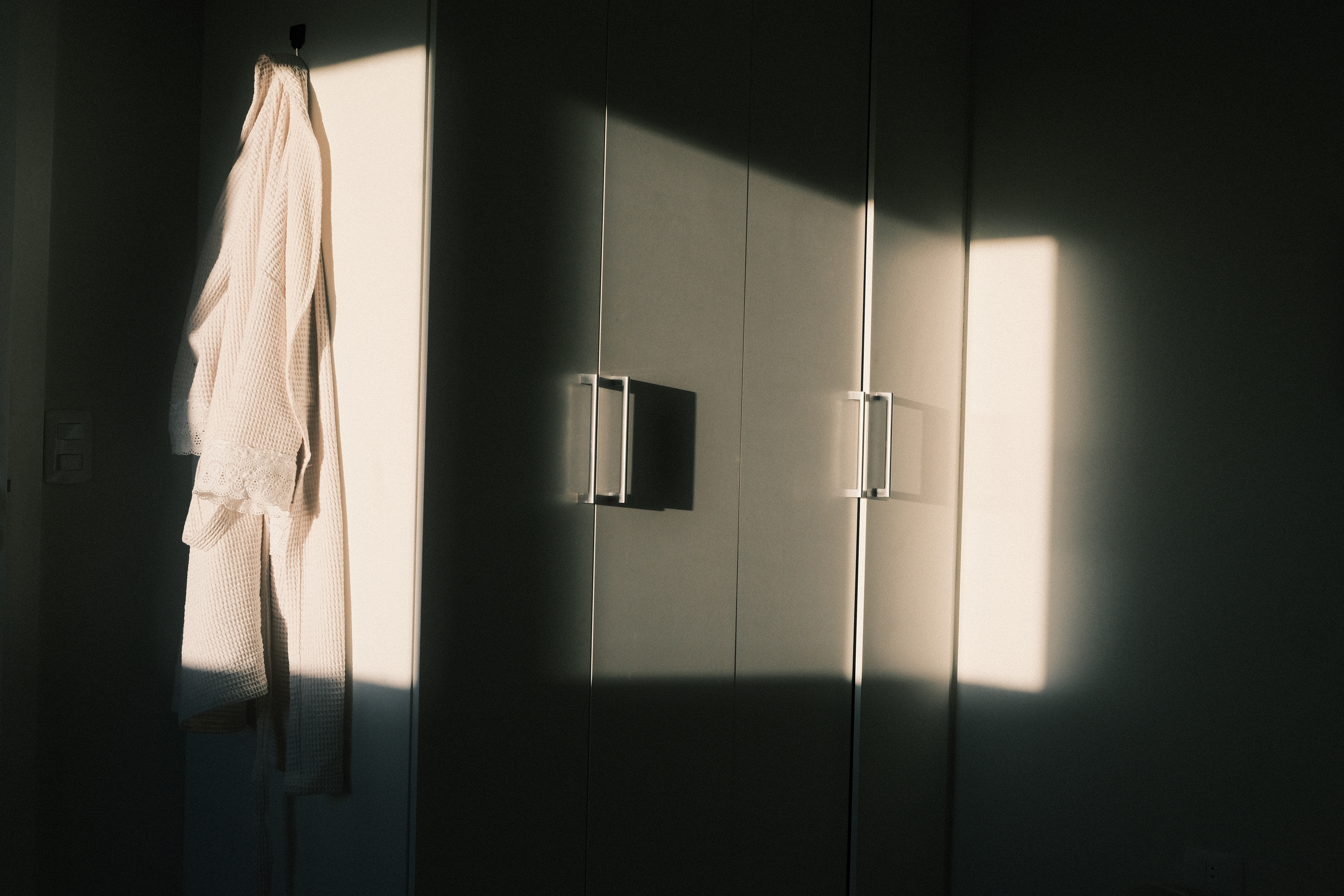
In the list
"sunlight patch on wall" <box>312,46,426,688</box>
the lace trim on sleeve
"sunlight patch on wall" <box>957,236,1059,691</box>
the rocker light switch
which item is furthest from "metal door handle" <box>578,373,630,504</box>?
"sunlight patch on wall" <box>957,236,1059,691</box>

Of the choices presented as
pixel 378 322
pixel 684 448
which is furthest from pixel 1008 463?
pixel 378 322

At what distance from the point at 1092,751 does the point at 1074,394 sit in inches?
35.6

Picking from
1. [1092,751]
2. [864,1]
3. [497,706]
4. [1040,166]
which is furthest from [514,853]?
[1040,166]

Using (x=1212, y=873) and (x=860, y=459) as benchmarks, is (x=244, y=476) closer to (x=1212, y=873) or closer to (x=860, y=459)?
(x=860, y=459)

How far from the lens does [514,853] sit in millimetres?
1318

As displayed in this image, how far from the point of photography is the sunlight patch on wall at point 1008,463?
2.52 meters

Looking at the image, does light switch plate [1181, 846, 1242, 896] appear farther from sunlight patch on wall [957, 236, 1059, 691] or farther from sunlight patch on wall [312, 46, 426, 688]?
sunlight patch on wall [312, 46, 426, 688]

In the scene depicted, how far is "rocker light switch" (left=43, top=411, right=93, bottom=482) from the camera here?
137cm

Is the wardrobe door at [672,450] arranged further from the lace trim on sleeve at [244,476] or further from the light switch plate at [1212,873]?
the light switch plate at [1212,873]

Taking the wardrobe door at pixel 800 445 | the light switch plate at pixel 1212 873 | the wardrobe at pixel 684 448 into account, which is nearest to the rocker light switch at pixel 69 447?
the wardrobe at pixel 684 448

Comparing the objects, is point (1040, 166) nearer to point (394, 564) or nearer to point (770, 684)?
point (770, 684)

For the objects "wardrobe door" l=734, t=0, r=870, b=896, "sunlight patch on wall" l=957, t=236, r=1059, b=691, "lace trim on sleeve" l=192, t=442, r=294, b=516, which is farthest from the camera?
"sunlight patch on wall" l=957, t=236, r=1059, b=691

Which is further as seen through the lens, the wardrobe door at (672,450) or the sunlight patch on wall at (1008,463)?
the sunlight patch on wall at (1008,463)

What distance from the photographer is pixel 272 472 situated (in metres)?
1.19
